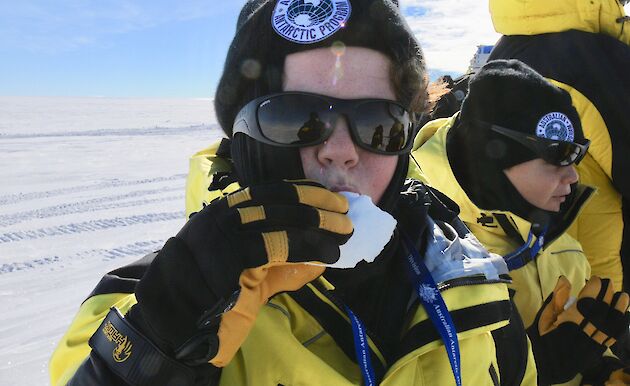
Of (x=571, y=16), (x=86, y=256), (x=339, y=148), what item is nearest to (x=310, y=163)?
A: (x=339, y=148)

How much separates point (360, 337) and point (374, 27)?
0.75 metres

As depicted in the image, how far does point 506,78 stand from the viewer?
210 centimetres

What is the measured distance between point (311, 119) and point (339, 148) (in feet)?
0.30

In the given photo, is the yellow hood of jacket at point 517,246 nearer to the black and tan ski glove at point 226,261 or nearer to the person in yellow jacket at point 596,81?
the person in yellow jacket at point 596,81

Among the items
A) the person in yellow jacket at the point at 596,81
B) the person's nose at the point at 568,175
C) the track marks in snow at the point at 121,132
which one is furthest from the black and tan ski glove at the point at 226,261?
the track marks in snow at the point at 121,132

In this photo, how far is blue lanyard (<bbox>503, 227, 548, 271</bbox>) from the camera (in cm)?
188

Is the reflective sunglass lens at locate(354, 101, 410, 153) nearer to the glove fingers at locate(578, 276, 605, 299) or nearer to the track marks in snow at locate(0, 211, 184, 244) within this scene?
the glove fingers at locate(578, 276, 605, 299)

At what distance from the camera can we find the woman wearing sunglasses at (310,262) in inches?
32.5

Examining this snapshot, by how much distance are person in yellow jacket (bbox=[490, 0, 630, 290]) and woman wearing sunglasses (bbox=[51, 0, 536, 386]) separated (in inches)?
59.5

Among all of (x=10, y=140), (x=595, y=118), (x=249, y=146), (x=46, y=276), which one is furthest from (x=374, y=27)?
(x=10, y=140)

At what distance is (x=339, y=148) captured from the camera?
1074 millimetres

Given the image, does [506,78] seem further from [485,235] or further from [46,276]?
[46,276]

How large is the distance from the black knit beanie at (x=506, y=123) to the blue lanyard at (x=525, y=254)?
0.32ft

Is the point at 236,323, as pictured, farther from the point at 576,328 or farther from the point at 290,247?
the point at 576,328
